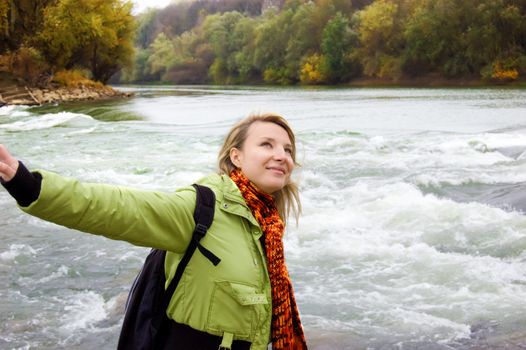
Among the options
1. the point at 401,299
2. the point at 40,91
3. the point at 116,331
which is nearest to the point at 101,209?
the point at 116,331

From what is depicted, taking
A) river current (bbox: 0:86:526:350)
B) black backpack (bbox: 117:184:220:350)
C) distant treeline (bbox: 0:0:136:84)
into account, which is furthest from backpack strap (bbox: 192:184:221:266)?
distant treeline (bbox: 0:0:136:84)

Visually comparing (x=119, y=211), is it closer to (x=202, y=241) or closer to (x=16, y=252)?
(x=202, y=241)

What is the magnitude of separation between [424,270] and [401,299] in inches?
30.7

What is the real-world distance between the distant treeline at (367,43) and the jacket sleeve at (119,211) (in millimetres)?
50090

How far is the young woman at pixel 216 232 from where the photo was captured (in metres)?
1.75

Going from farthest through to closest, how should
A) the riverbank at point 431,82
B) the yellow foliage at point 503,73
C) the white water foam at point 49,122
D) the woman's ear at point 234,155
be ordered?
the riverbank at point 431,82 < the yellow foliage at point 503,73 < the white water foam at point 49,122 < the woman's ear at point 234,155

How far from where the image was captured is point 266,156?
241 centimetres

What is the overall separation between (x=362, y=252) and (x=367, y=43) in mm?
58004

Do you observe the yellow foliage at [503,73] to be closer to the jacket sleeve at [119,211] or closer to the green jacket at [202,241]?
the green jacket at [202,241]

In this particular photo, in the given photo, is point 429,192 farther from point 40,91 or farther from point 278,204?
point 40,91

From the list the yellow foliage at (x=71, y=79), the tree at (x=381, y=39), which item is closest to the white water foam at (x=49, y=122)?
the yellow foliage at (x=71, y=79)

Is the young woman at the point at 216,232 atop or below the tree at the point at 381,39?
below

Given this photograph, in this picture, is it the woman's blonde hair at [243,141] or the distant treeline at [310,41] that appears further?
the distant treeline at [310,41]

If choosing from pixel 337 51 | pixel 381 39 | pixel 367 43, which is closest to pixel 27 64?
pixel 337 51
